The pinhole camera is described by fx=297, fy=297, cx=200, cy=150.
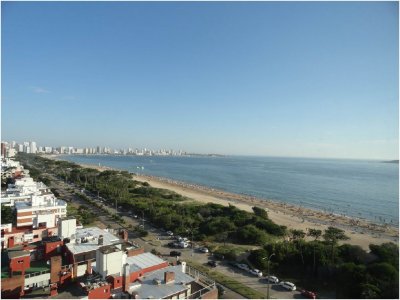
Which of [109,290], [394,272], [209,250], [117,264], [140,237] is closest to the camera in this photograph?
[109,290]

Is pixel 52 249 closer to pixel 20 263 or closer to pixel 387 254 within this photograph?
pixel 20 263

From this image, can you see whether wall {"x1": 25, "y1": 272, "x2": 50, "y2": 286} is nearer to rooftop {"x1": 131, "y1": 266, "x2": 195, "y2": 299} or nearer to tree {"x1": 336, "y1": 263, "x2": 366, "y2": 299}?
rooftop {"x1": 131, "y1": 266, "x2": 195, "y2": 299}

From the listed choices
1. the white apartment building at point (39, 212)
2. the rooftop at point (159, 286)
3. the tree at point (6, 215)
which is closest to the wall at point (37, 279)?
the rooftop at point (159, 286)

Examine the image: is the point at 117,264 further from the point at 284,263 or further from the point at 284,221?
the point at 284,221

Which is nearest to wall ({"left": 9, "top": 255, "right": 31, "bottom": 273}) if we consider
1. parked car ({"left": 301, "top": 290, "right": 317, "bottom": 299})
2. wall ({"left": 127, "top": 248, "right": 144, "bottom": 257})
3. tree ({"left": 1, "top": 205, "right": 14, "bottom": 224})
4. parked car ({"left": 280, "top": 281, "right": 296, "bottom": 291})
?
wall ({"left": 127, "top": 248, "right": 144, "bottom": 257})

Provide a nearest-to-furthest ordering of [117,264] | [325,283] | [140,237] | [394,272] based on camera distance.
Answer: [117,264], [394,272], [325,283], [140,237]

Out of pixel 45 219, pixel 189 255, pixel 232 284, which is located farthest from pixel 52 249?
pixel 232 284

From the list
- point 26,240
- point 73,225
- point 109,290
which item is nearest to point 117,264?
point 109,290
